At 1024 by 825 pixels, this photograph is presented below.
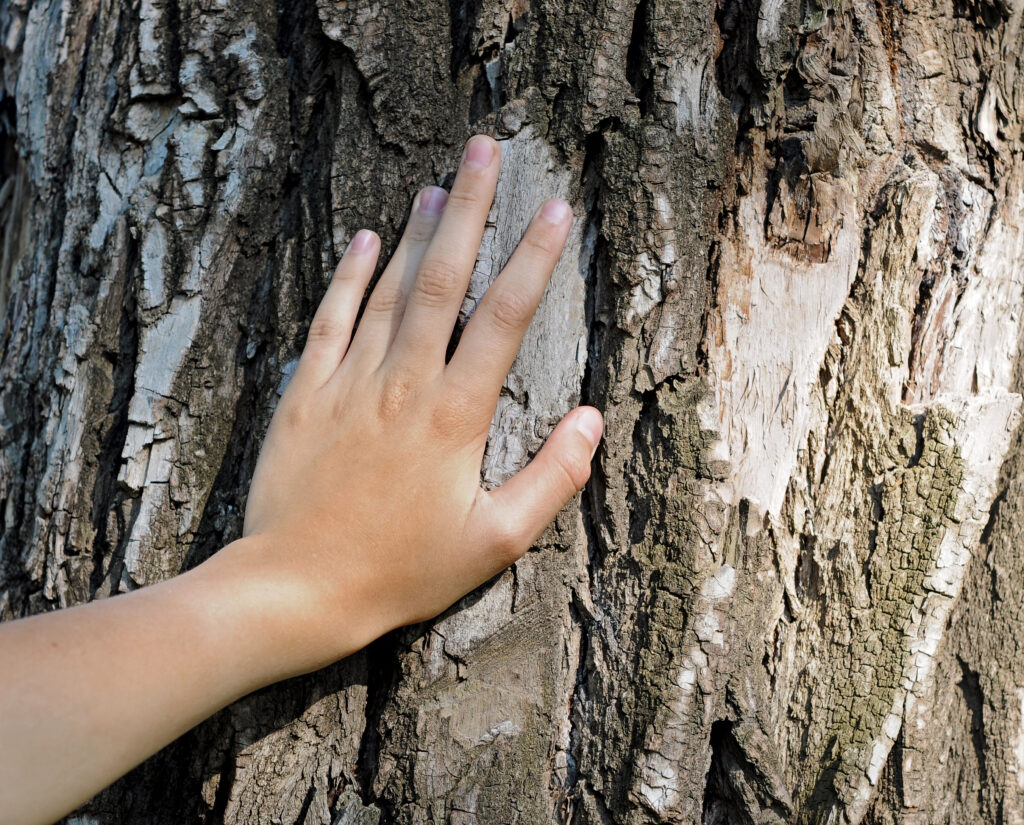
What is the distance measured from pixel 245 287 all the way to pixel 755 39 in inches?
42.8

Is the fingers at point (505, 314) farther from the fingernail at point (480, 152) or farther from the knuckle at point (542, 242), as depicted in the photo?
the fingernail at point (480, 152)

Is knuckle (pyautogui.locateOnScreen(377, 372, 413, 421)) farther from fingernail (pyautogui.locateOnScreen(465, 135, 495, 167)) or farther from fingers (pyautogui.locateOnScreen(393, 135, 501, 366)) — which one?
fingernail (pyautogui.locateOnScreen(465, 135, 495, 167))

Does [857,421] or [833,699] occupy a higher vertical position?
[857,421]

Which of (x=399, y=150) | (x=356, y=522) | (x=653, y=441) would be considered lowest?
(x=356, y=522)

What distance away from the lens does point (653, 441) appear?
1.45 m

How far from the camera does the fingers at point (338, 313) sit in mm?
1432

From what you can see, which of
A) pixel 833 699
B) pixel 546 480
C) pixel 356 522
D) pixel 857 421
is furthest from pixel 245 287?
pixel 833 699

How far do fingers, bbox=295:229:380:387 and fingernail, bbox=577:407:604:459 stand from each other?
0.45 m

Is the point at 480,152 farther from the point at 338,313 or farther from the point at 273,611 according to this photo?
the point at 273,611

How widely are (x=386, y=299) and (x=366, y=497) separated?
365 millimetres

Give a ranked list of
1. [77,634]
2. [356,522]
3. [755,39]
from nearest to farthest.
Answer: [77,634] → [356,522] → [755,39]

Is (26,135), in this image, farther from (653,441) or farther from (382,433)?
(653,441)

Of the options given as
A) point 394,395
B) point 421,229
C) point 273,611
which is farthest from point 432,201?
point 273,611

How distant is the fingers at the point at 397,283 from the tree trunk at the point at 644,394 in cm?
6
